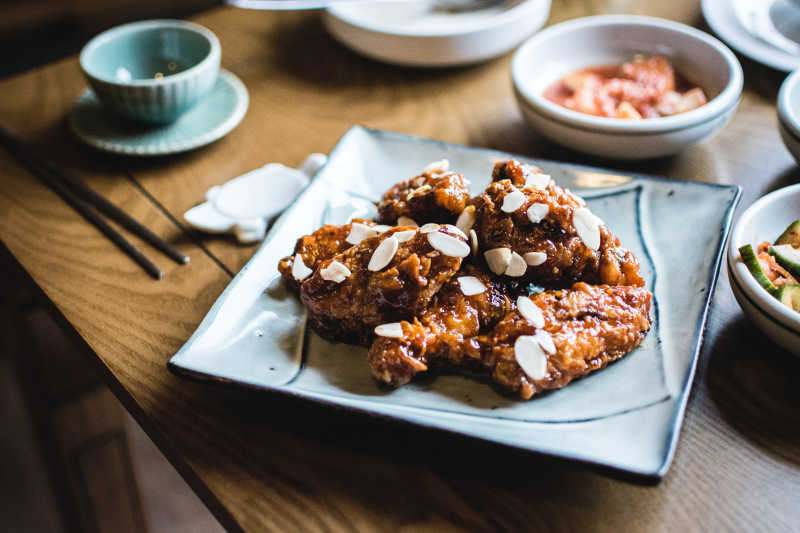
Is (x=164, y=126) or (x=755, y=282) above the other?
(x=755, y=282)

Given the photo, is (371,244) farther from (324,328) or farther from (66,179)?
(66,179)

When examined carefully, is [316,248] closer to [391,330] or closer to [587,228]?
[391,330]

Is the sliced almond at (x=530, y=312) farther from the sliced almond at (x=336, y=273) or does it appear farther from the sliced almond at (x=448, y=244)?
the sliced almond at (x=336, y=273)

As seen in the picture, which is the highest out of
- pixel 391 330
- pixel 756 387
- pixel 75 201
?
pixel 391 330

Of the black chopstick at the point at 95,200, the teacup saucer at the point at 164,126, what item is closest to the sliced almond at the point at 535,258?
the black chopstick at the point at 95,200

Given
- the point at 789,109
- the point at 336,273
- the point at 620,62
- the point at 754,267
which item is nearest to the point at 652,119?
the point at 789,109

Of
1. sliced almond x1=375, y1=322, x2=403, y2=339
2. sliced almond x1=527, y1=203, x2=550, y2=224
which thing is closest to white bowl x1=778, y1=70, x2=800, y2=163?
sliced almond x1=527, y1=203, x2=550, y2=224
